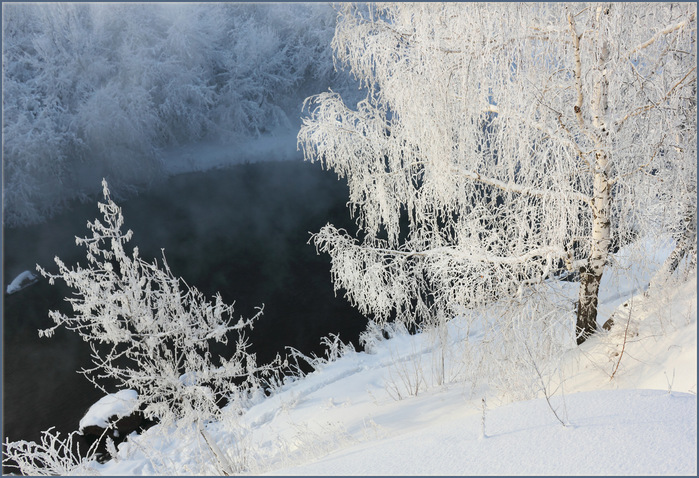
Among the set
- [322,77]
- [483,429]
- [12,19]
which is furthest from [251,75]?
[483,429]

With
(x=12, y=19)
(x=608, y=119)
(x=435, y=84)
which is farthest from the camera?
(x=12, y=19)

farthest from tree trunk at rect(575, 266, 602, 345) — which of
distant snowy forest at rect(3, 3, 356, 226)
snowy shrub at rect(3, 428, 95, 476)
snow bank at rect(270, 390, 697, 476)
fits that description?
distant snowy forest at rect(3, 3, 356, 226)

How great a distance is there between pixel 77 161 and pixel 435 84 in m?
15.6

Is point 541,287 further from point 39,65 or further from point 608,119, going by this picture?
point 39,65

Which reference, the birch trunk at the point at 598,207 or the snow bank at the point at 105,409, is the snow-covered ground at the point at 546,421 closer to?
the birch trunk at the point at 598,207

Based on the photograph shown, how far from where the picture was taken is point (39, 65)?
15461 millimetres

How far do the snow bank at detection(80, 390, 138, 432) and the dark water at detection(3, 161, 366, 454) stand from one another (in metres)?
0.47

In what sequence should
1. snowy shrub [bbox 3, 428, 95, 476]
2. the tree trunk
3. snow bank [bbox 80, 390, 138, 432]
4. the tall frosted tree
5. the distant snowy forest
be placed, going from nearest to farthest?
the tall frosted tree, the tree trunk, snowy shrub [bbox 3, 428, 95, 476], snow bank [bbox 80, 390, 138, 432], the distant snowy forest

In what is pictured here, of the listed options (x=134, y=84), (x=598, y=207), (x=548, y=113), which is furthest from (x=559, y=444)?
(x=134, y=84)

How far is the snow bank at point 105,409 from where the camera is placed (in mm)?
7566

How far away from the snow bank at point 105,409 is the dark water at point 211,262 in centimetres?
47

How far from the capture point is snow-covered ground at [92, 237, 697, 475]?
2014 millimetres

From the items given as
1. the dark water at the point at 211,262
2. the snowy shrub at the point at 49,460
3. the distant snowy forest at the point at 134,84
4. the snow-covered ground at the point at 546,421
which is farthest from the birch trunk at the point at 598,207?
the distant snowy forest at the point at 134,84

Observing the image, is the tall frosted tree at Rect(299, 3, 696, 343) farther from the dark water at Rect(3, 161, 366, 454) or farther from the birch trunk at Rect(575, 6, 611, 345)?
the dark water at Rect(3, 161, 366, 454)
